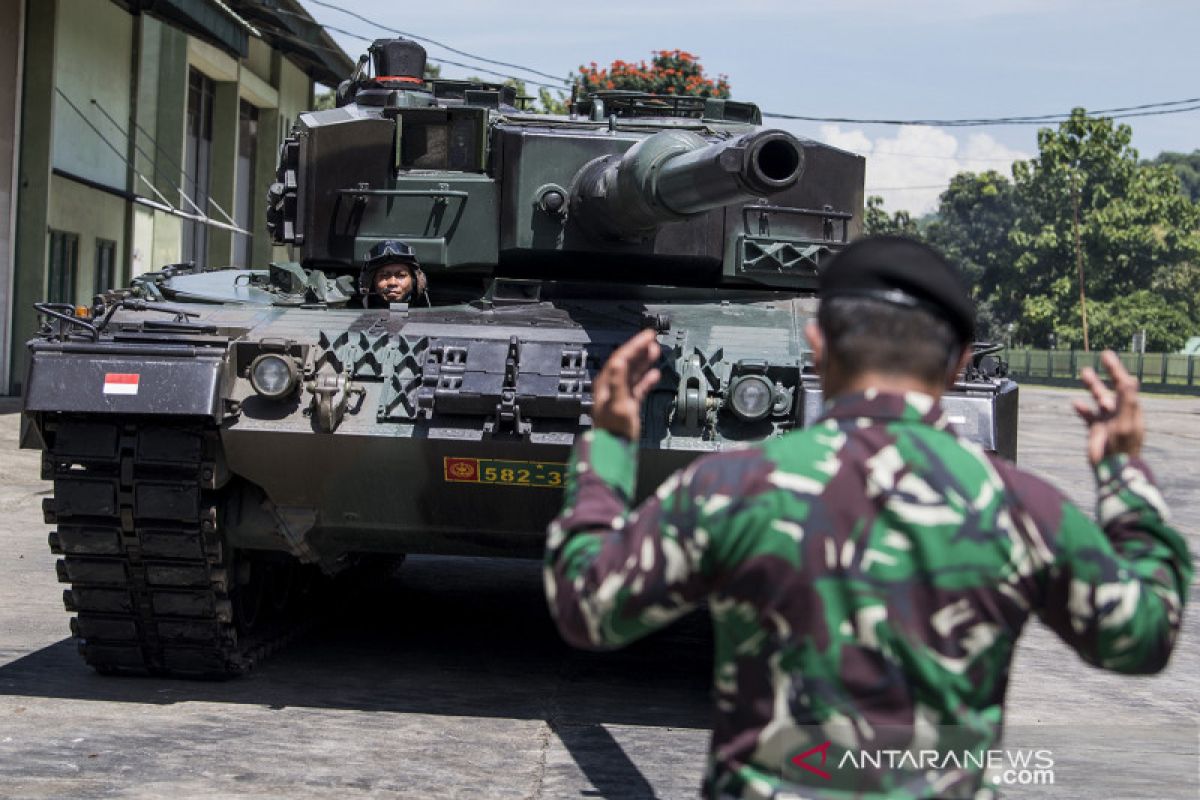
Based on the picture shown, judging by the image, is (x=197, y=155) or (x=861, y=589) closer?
(x=861, y=589)

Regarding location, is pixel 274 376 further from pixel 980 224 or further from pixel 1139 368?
pixel 980 224

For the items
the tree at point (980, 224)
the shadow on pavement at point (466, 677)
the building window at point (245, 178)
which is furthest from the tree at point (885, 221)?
the shadow on pavement at point (466, 677)

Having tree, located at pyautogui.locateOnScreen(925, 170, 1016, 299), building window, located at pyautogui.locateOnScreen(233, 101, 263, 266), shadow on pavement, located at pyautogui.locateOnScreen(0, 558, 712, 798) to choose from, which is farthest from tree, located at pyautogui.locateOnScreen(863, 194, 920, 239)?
shadow on pavement, located at pyautogui.locateOnScreen(0, 558, 712, 798)

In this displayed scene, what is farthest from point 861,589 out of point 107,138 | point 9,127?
point 107,138

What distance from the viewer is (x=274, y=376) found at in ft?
23.4

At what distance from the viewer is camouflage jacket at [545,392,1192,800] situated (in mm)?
2477

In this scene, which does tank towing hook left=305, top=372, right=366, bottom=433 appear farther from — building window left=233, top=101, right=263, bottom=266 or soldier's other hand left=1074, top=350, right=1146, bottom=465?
building window left=233, top=101, right=263, bottom=266

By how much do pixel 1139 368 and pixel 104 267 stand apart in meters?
40.5

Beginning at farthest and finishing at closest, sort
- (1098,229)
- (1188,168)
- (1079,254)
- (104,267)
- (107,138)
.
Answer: (1188,168)
(1098,229)
(1079,254)
(104,267)
(107,138)

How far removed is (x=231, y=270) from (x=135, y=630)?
263 cm

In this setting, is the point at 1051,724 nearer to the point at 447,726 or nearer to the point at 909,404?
the point at 447,726

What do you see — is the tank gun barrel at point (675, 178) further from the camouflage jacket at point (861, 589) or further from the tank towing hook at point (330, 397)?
the camouflage jacket at point (861, 589)

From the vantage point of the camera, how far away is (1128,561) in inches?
104

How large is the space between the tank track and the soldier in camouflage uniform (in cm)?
475
